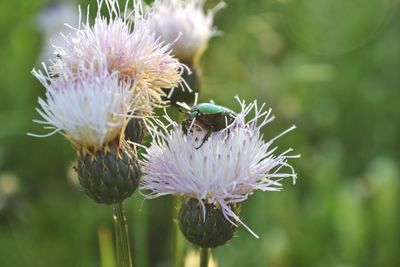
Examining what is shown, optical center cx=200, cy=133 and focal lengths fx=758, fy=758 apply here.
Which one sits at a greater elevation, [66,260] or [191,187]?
[66,260]

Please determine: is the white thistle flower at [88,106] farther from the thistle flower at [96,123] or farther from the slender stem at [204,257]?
the slender stem at [204,257]

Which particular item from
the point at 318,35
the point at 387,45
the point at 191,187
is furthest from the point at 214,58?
the point at 191,187

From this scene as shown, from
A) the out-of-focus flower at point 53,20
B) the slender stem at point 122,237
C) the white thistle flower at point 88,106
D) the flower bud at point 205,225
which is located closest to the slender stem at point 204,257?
the flower bud at point 205,225

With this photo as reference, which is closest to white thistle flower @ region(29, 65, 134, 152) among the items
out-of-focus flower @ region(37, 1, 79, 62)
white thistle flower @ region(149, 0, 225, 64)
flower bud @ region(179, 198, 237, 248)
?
flower bud @ region(179, 198, 237, 248)

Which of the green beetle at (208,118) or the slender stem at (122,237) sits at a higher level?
the green beetle at (208,118)

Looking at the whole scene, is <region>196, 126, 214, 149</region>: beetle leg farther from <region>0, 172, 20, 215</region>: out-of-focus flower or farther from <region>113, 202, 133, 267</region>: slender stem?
<region>0, 172, 20, 215</region>: out-of-focus flower

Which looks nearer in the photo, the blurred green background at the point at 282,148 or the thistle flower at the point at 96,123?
the thistle flower at the point at 96,123

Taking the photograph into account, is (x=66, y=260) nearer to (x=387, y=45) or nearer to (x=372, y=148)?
(x=372, y=148)
